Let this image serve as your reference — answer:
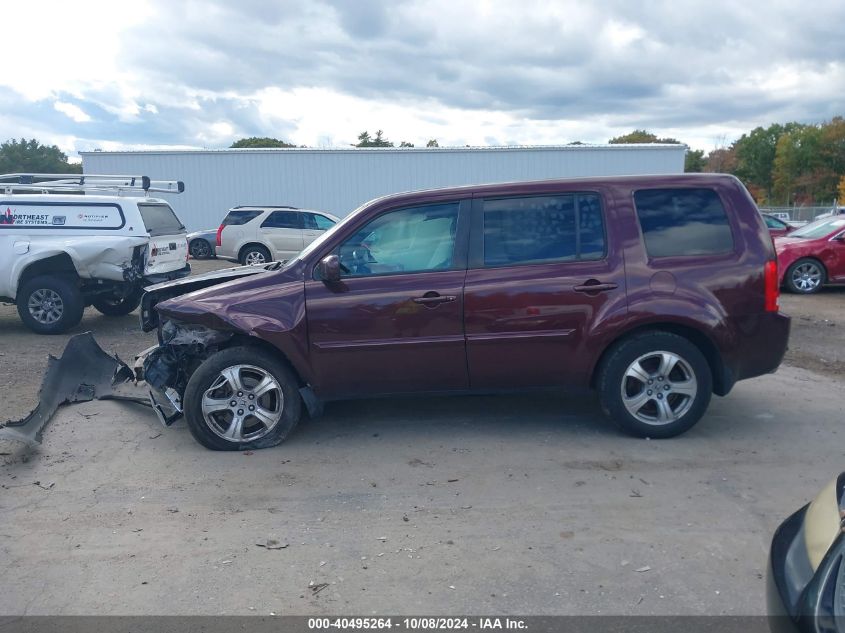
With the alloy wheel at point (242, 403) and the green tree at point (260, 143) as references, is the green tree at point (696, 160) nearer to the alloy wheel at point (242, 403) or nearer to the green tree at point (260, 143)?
the green tree at point (260, 143)

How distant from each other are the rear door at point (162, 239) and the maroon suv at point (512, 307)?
5317 millimetres

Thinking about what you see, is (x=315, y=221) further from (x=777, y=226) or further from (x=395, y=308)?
(x=395, y=308)

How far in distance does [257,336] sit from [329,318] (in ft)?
1.71

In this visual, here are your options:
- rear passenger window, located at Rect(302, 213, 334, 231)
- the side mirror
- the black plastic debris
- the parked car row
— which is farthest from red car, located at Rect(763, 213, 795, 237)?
the black plastic debris

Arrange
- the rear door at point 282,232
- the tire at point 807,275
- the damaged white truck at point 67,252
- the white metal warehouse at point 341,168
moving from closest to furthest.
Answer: the damaged white truck at point 67,252, the tire at point 807,275, the rear door at point 282,232, the white metal warehouse at point 341,168

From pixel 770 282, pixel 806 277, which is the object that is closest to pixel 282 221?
pixel 806 277

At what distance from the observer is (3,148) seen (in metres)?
50.5

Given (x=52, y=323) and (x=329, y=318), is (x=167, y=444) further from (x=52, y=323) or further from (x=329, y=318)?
(x=52, y=323)

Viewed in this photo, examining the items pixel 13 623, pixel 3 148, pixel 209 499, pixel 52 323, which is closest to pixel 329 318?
pixel 209 499

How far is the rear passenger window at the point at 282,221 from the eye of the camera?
18.3 m

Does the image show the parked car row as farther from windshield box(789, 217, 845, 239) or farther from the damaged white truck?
windshield box(789, 217, 845, 239)

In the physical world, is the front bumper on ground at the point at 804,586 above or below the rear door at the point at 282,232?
below

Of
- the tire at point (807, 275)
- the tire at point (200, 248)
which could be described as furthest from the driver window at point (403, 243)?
the tire at point (200, 248)

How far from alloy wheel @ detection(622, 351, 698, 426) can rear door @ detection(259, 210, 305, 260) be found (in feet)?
45.8
